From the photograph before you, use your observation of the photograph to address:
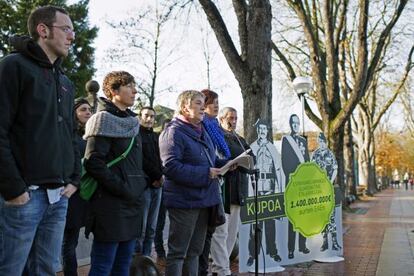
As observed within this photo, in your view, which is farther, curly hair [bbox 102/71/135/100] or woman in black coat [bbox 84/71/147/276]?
curly hair [bbox 102/71/135/100]

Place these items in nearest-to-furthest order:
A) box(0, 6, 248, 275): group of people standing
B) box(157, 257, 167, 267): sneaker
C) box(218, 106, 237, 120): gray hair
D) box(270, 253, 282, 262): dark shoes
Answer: box(0, 6, 248, 275): group of people standing
box(218, 106, 237, 120): gray hair
box(270, 253, 282, 262): dark shoes
box(157, 257, 167, 267): sneaker

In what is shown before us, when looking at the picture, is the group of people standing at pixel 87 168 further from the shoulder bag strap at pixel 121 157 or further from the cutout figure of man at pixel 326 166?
the cutout figure of man at pixel 326 166

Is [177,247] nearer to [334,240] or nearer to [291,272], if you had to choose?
[291,272]

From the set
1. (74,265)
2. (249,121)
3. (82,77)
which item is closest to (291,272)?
(249,121)

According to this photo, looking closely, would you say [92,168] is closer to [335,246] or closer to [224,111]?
[224,111]

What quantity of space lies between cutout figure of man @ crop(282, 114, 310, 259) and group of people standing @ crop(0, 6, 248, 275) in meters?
1.31

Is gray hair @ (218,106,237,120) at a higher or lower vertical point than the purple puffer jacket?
higher

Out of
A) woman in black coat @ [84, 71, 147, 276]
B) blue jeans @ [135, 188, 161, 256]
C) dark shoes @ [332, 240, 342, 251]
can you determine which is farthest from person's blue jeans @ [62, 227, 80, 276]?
dark shoes @ [332, 240, 342, 251]

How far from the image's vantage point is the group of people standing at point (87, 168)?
265 centimetres

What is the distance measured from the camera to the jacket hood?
276 cm

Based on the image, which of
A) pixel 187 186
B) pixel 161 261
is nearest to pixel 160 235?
pixel 161 261

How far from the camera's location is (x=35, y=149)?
2.66 meters

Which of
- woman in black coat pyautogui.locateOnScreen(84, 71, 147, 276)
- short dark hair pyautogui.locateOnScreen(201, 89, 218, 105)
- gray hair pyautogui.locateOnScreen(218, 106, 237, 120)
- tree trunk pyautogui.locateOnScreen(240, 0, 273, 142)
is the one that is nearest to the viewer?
woman in black coat pyautogui.locateOnScreen(84, 71, 147, 276)

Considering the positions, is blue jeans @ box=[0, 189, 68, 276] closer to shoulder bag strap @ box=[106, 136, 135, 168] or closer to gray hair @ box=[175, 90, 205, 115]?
shoulder bag strap @ box=[106, 136, 135, 168]
